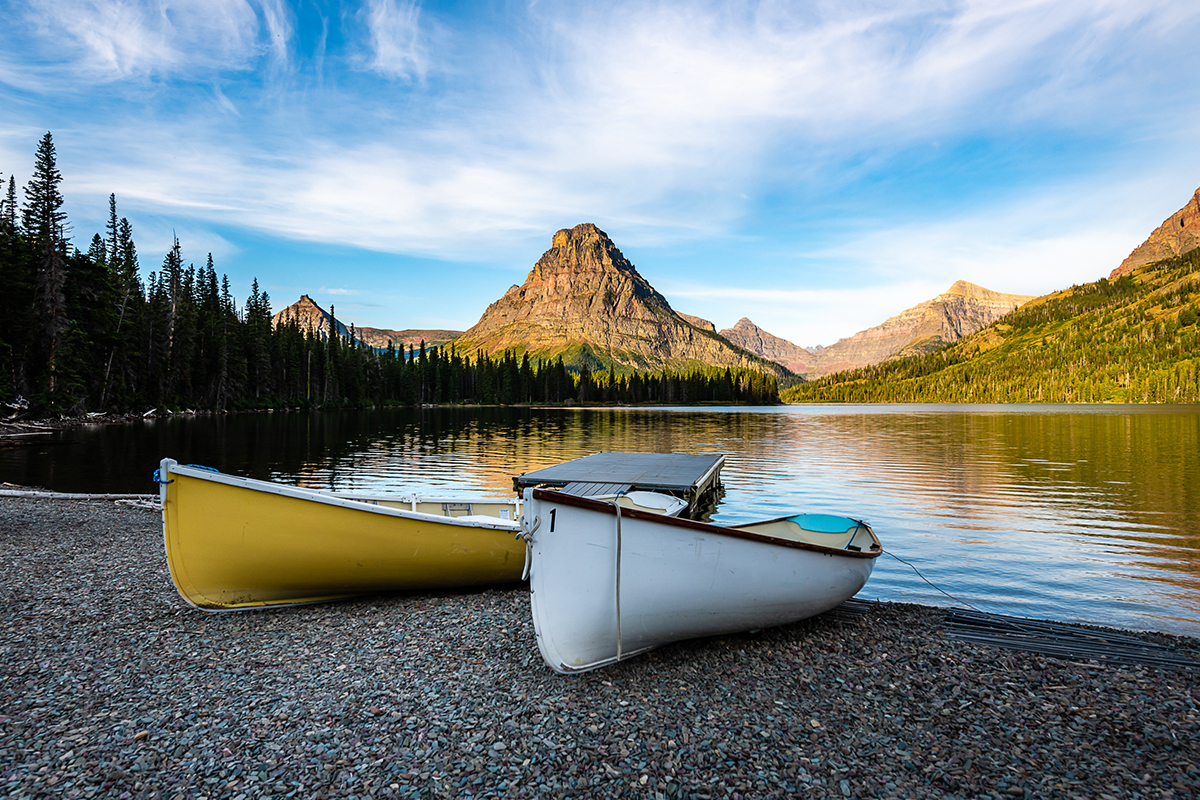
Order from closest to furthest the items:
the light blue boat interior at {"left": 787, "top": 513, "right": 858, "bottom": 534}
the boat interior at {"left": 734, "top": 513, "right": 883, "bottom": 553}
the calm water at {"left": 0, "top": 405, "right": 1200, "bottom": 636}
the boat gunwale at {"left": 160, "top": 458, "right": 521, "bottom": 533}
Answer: the boat gunwale at {"left": 160, "top": 458, "right": 521, "bottom": 533}, the boat interior at {"left": 734, "top": 513, "right": 883, "bottom": 553}, the light blue boat interior at {"left": 787, "top": 513, "right": 858, "bottom": 534}, the calm water at {"left": 0, "top": 405, "right": 1200, "bottom": 636}

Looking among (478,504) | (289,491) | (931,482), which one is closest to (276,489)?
(289,491)

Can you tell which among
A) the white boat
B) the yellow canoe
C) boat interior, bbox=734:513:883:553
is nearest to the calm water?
boat interior, bbox=734:513:883:553

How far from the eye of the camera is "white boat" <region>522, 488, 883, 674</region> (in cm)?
697

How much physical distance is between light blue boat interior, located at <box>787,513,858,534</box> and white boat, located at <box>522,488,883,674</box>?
3296mm

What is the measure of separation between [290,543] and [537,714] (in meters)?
5.59

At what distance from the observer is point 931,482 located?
1086 inches

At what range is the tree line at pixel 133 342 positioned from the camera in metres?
51.6

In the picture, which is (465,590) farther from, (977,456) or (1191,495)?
(977,456)

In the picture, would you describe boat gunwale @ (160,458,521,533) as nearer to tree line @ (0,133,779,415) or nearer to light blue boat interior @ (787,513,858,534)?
light blue boat interior @ (787,513,858,534)

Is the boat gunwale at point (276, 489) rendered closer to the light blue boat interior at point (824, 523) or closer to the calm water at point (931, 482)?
the light blue boat interior at point (824, 523)

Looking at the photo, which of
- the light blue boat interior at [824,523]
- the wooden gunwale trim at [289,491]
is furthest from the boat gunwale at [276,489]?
the light blue boat interior at [824,523]

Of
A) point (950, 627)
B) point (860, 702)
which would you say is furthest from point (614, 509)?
point (950, 627)

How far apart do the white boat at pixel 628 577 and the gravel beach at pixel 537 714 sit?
47 centimetres

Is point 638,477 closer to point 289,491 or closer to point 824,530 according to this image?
point 824,530
